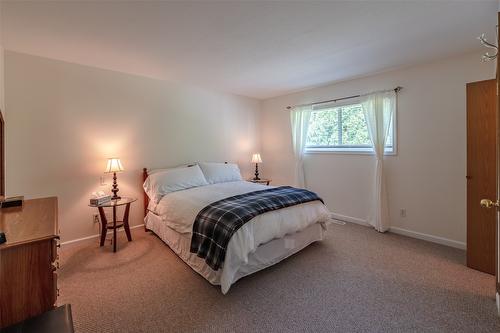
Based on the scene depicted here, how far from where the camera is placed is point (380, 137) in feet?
11.2

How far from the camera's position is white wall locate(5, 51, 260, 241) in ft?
8.61

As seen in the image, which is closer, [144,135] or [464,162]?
[464,162]

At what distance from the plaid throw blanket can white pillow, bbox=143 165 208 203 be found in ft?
3.40

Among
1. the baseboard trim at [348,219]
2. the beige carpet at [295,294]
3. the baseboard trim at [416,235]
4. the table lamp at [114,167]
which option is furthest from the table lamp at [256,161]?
the table lamp at [114,167]

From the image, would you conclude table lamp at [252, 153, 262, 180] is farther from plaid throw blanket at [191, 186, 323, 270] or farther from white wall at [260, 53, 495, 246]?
plaid throw blanket at [191, 186, 323, 270]

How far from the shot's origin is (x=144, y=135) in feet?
11.7

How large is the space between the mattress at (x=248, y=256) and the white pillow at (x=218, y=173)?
1048 mm

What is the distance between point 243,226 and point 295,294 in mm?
728

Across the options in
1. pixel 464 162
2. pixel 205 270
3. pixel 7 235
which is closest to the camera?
pixel 7 235

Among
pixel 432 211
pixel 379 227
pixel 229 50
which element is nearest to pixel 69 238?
pixel 229 50

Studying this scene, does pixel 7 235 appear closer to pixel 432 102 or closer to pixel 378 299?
pixel 378 299

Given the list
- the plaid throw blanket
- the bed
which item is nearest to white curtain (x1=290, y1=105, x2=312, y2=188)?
the bed

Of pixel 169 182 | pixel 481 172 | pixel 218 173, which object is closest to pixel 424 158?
pixel 481 172

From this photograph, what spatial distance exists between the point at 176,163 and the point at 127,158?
2.48 feet
